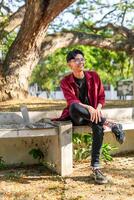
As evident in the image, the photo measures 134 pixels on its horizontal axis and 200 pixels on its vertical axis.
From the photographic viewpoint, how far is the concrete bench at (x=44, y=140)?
16.7ft

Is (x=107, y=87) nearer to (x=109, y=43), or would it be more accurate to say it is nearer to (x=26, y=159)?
(x=109, y=43)

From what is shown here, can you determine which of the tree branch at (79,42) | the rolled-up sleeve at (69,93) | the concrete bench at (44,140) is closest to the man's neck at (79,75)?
the rolled-up sleeve at (69,93)

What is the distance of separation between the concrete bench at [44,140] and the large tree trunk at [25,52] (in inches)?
165

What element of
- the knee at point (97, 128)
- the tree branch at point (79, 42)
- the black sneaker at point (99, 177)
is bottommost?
the black sneaker at point (99, 177)

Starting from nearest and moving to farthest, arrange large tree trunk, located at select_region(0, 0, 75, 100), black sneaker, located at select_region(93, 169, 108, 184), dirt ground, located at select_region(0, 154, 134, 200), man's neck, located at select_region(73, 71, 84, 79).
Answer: dirt ground, located at select_region(0, 154, 134, 200) → black sneaker, located at select_region(93, 169, 108, 184) → man's neck, located at select_region(73, 71, 84, 79) → large tree trunk, located at select_region(0, 0, 75, 100)

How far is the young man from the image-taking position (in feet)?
16.0

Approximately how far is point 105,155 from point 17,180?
4.47ft

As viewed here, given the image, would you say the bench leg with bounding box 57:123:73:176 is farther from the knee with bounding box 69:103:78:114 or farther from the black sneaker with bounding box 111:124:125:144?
the black sneaker with bounding box 111:124:125:144

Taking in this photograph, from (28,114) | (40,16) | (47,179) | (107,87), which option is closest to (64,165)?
(47,179)

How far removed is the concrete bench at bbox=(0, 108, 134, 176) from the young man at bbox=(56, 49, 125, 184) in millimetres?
221

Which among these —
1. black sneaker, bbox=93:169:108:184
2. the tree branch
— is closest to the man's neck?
black sneaker, bbox=93:169:108:184

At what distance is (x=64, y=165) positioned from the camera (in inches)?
203

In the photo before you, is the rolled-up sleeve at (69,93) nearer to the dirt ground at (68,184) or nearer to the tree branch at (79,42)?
the dirt ground at (68,184)

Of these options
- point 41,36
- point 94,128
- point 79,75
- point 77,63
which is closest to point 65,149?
point 94,128
